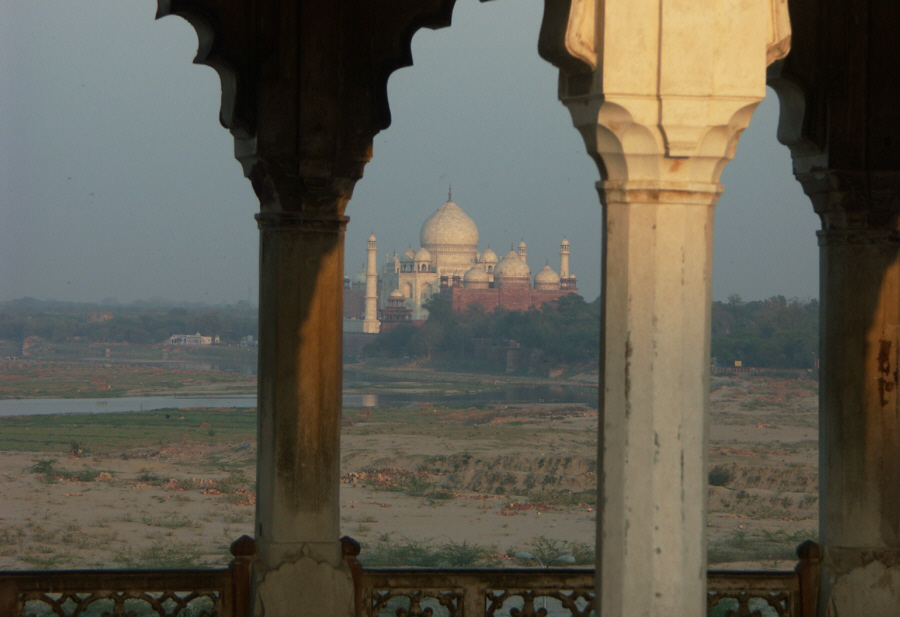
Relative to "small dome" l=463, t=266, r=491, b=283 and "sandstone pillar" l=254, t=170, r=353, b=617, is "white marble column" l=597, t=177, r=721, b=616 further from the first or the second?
"small dome" l=463, t=266, r=491, b=283

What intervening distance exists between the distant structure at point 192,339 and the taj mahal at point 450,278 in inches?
442

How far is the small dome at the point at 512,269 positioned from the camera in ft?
242

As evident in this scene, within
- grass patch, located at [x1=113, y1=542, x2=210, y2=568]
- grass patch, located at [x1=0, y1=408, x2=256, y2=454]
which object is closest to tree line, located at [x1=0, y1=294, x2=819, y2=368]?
grass patch, located at [x1=0, y1=408, x2=256, y2=454]

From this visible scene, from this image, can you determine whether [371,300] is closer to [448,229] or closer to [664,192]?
[448,229]

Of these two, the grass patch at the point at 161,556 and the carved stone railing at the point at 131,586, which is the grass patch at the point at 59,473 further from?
the carved stone railing at the point at 131,586

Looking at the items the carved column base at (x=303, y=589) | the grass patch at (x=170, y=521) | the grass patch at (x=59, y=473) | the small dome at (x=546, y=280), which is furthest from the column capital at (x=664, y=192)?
the small dome at (x=546, y=280)

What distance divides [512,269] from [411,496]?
167ft

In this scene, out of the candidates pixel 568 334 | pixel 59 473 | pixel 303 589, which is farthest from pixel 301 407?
pixel 568 334

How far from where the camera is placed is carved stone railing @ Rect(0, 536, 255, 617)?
15.1 ft

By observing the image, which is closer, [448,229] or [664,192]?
[664,192]

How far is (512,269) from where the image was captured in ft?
243

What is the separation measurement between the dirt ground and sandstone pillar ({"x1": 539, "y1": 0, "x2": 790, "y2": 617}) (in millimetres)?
13377

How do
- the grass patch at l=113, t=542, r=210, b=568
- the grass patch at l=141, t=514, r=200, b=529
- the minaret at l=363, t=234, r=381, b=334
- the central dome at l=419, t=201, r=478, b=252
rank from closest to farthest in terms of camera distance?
the grass patch at l=113, t=542, r=210, b=568 < the grass patch at l=141, t=514, r=200, b=529 < the central dome at l=419, t=201, r=478, b=252 < the minaret at l=363, t=234, r=381, b=334

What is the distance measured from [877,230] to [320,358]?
2.38 m
